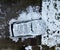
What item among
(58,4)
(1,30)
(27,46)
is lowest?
(27,46)

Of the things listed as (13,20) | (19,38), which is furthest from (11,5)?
(19,38)

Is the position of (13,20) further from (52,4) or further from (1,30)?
(52,4)

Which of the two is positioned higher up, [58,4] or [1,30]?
[58,4]

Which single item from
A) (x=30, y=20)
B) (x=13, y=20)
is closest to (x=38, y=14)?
(x=30, y=20)

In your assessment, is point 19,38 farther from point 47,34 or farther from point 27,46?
point 47,34

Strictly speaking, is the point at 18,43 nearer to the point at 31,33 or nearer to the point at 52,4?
the point at 31,33

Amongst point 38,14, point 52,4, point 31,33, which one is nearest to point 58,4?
point 52,4

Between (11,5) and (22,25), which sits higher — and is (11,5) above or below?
above
